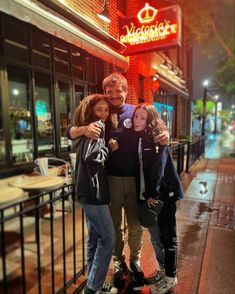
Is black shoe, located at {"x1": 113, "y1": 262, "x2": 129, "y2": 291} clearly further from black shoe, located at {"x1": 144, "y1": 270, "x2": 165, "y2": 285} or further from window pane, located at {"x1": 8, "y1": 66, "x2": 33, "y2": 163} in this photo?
window pane, located at {"x1": 8, "y1": 66, "x2": 33, "y2": 163}

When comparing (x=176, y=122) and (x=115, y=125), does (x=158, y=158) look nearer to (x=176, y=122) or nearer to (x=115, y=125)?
(x=115, y=125)

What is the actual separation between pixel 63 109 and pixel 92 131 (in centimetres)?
376

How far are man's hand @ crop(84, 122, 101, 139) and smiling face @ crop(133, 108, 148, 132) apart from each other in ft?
1.70

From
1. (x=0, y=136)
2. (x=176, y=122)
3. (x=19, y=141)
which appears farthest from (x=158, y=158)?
(x=176, y=122)

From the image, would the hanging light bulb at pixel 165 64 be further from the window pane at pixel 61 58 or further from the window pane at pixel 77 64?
the window pane at pixel 61 58

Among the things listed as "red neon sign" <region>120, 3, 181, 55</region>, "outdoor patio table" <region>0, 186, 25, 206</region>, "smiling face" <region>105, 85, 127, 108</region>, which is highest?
"red neon sign" <region>120, 3, 181, 55</region>

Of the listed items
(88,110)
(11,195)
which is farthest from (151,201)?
(11,195)

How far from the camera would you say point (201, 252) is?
3.40m

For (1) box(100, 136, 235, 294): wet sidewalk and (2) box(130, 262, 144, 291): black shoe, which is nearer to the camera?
(2) box(130, 262, 144, 291): black shoe

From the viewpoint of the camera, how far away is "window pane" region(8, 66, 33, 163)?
445 centimetres

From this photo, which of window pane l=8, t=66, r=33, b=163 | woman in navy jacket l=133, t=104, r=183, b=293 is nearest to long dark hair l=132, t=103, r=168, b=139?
woman in navy jacket l=133, t=104, r=183, b=293

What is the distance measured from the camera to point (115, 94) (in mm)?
2402

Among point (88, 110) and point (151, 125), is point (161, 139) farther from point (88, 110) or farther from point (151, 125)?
point (88, 110)

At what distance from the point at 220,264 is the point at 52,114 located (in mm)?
3984
